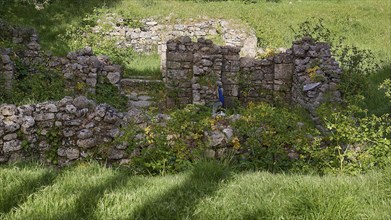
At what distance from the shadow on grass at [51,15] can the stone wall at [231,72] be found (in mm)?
6285

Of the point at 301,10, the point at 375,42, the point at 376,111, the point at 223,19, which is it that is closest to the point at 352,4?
the point at 301,10

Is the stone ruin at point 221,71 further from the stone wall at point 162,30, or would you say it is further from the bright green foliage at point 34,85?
the stone wall at point 162,30

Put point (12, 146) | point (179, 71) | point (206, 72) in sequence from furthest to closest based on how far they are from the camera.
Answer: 1. point (179, 71)
2. point (206, 72)
3. point (12, 146)

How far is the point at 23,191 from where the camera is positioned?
3.58 metres

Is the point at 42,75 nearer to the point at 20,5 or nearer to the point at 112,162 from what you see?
the point at 112,162

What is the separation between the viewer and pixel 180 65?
1081cm

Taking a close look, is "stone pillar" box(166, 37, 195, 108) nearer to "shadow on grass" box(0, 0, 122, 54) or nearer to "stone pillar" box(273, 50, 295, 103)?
"stone pillar" box(273, 50, 295, 103)

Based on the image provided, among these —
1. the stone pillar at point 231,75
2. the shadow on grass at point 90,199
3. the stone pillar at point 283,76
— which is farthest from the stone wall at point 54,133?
the stone pillar at point 283,76

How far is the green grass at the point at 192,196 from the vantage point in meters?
3.17

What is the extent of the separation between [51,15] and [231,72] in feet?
35.4

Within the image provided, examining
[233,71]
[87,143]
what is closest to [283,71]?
[233,71]

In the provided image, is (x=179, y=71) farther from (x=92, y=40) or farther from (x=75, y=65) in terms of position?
(x=92, y=40)

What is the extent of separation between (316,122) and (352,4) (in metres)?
18.4

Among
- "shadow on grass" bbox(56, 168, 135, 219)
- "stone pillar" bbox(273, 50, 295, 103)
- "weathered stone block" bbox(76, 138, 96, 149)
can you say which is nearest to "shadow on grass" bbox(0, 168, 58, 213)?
"shadow on grass" bbox(56, 168, 135, 219)
